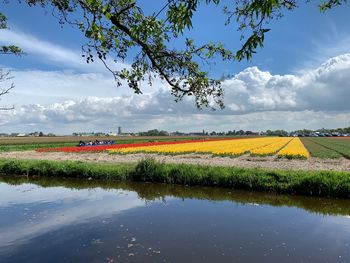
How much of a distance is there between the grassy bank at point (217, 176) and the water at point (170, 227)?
37.4 inches

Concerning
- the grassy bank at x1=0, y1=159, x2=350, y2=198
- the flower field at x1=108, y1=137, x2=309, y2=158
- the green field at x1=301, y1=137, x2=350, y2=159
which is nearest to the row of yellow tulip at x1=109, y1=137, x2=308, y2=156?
the flower field at x1=108, y1=137, x2=309, y2=158

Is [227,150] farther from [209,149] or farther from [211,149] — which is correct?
[209,149]

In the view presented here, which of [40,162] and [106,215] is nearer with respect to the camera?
[106,215]

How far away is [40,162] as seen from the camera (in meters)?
31.0

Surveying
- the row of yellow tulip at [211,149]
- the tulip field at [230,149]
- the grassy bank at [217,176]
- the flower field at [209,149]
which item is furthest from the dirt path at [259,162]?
the row of yellow tulip at [211,149]

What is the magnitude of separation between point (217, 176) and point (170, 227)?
10539mm

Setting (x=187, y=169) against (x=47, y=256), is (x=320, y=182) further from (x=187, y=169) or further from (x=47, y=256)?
(x=47, y=256)

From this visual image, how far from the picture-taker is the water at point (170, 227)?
384 inches

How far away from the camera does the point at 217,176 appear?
74.7ft

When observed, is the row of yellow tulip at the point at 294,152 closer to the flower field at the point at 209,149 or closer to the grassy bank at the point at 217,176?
the flower field at the point at 209,149

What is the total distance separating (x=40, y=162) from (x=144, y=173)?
11.3 metres

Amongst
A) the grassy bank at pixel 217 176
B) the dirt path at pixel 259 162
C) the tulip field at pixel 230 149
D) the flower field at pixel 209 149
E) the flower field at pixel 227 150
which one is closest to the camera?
the grassy bank at pixel 217 176

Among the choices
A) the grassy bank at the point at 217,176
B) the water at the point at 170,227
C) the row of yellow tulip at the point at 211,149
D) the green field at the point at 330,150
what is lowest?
the water at the point at 170,227

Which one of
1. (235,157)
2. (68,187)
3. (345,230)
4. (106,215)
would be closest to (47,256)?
(106,215)
